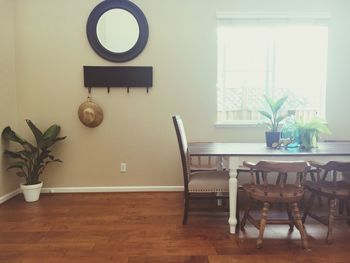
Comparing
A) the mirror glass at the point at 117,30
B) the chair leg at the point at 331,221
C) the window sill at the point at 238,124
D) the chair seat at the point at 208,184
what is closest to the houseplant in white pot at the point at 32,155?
the mirror glass at the point at 117,30

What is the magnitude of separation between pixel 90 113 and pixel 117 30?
1108 mm

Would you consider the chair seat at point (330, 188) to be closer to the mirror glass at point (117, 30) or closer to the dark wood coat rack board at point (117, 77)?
the dark wood coat rack board at point (117, 77)

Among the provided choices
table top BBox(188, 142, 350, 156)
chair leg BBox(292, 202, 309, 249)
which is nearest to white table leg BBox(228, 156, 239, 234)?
table top BBox(188, 142, 350, 156)

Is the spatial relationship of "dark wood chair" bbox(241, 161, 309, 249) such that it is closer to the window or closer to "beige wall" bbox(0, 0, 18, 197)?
the window

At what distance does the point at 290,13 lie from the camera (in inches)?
152

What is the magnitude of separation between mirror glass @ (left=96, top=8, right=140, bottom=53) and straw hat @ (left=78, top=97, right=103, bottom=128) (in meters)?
0.74

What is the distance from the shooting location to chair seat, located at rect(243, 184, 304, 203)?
2357 mm

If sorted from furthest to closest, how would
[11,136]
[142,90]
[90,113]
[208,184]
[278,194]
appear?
[142,90]
[90,113]
[11,136]
[208,184]
[278,194]

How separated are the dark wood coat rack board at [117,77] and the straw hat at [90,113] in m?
0.23

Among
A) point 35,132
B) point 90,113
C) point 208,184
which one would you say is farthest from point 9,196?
point 208,184

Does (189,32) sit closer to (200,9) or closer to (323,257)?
(200,9)

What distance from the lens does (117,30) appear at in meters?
3.87

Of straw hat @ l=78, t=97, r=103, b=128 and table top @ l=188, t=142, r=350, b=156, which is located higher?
straw hat @ l=78, t=97, r=103, b=128

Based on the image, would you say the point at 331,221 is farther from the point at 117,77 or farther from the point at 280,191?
the point at 117,77
